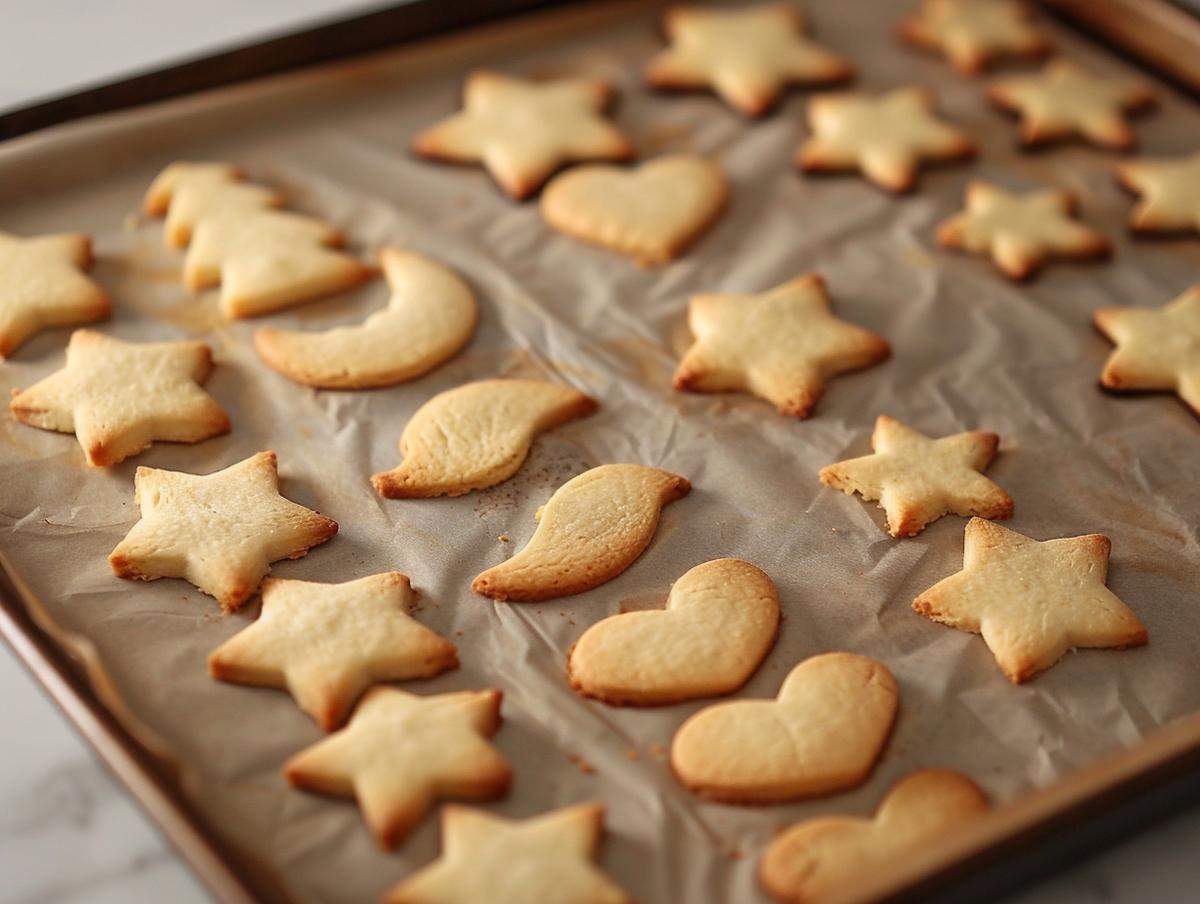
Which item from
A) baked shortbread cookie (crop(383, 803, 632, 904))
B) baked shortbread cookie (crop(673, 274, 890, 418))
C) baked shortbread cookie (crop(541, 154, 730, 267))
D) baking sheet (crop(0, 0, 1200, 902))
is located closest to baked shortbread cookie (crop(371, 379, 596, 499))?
baking sheet (crop(0, 0, 1200, 902))

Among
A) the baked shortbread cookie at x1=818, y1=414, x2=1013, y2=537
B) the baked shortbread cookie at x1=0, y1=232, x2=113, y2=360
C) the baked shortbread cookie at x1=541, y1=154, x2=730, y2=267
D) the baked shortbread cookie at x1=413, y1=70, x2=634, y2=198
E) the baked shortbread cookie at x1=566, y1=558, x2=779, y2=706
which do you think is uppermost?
the baked shortbread cookie at x1=0, y1=232, x2=113, y2=360

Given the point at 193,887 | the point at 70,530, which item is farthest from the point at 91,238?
the point at 193,887

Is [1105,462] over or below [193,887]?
below

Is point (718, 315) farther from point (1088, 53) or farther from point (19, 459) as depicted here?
point (1088, 53)

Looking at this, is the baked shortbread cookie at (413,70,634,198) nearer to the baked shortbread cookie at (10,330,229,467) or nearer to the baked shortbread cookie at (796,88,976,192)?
the baked shortbread cookie at (796,88,976,192)

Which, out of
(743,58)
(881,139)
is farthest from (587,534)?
(743,58)

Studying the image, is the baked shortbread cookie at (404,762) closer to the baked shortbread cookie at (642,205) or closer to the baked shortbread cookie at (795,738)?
the baked shortbread cookie at (795,738)

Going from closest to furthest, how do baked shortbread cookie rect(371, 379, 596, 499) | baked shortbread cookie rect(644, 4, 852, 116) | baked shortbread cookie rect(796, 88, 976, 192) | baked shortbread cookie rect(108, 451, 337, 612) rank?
1. baked shortbread cookie rect(108, 451, 337, 612)
2. baked shortbread cookie rect(371, 379, 596, 499)
3. baked shortbread cookie rect(796, 88, 976, 192)
4. baked shortbread cookie rect(644, 4, 852, 116)
